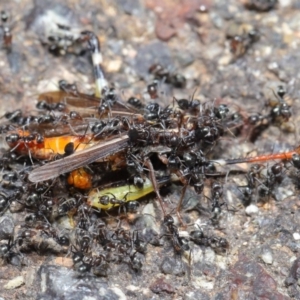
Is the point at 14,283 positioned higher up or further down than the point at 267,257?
higher up

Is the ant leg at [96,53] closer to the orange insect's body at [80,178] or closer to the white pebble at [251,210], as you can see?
the orange insect's body at [80,178]

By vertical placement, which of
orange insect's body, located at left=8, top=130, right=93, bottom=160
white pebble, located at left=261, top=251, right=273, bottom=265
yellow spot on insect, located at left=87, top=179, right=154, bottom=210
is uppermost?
orange insect's body, located at left=8, top=130, right=93, bottom=160

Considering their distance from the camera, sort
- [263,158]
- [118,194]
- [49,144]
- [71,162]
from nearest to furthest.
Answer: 1. [71,162]
2. [118,194]
3. [49,144]
4. [263,158]

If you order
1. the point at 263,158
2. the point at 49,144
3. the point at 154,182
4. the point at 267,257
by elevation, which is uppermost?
the point at 49,144

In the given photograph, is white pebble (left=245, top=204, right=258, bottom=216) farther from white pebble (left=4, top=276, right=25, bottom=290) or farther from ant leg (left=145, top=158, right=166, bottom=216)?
white pebble (left=4, top=276, right=25, bottom=290)

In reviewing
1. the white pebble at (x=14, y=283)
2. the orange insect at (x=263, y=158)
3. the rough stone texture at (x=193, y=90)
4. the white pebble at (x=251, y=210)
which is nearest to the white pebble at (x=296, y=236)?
the rough stone texture at (x=193, y=90)

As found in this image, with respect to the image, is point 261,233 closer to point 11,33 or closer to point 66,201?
point 66,201

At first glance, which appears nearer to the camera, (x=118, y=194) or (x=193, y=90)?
(x=118, y=194)

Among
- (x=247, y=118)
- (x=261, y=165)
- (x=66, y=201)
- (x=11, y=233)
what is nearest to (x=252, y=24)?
(x=247, y=118)

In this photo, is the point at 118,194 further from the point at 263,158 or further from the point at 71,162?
the point at 263,158

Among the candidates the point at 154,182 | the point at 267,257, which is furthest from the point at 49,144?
the point at 267,257

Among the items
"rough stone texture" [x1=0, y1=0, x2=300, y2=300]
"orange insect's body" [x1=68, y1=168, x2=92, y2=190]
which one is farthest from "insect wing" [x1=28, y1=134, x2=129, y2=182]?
"rough stone texture" [x1=0, y1=0, x2=300, y2=300]

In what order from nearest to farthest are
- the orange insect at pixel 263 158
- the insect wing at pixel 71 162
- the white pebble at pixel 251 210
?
the insect wing at pixel 71 162, the white pebble at pixel 251 210, the orange insect at pixel 263 158
